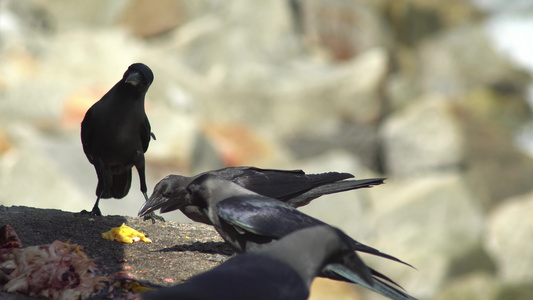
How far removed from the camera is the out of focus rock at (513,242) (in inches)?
540

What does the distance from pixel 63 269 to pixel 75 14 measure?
722 inches

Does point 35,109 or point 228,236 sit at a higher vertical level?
point 35,109

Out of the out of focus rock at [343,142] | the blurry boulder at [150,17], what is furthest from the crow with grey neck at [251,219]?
the blurry boulder at [150,17]

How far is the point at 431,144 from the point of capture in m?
16.5

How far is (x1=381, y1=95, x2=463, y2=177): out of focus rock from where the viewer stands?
16.2 m

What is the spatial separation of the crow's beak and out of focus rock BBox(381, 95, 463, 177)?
11532 mm

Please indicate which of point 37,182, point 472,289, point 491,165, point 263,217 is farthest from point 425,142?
point 263,217

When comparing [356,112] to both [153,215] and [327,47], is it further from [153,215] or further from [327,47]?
[153,215]

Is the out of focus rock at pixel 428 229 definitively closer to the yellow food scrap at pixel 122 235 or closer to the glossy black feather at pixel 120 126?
the glossy black feather at pixel 120 126

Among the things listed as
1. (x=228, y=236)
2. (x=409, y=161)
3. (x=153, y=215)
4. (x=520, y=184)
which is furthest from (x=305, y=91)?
(x=228, y=236)

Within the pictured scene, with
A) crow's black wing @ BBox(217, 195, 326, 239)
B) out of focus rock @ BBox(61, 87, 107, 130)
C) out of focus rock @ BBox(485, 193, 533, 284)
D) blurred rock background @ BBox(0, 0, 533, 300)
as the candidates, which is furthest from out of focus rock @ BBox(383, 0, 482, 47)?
crow's black wing @ BBox(217, 195, 326, 239)

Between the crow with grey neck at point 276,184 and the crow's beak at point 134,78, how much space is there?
71cm

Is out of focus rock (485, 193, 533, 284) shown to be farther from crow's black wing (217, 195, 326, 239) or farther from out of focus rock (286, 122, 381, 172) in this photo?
crow's black wing (217, 195, 326, 239)

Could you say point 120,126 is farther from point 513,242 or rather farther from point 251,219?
point 513,242
